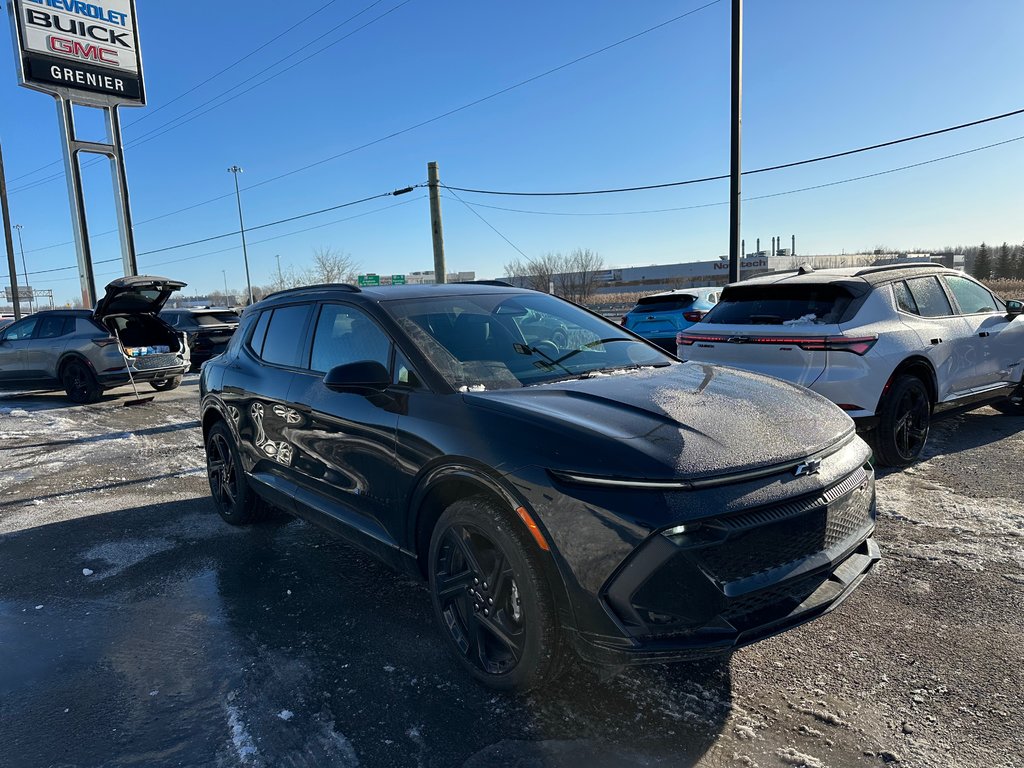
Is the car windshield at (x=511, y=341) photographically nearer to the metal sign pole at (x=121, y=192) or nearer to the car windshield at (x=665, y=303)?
the car windshield at (x=665, y=303)

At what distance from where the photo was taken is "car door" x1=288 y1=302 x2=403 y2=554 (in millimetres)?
3080

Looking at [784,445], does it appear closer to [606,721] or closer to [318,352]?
[606,721]

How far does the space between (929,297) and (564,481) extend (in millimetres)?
5348

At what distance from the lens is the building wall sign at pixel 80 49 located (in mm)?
17266

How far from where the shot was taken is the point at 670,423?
96.8 inches

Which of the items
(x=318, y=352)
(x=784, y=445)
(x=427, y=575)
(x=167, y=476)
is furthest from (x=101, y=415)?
(x=784, y=445)

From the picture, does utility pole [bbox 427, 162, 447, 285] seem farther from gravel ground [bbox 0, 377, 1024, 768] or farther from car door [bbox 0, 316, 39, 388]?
gravel ground [bbox 0, 377, 1024, 768]

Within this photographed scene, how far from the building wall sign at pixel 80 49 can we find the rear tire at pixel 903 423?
2185 cm

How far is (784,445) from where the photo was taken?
7.97 ft

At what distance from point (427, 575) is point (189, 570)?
2.08 meters

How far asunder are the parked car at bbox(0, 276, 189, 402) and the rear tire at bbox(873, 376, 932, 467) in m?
10.5

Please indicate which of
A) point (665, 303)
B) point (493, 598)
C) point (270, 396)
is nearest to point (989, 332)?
point (665, 303)

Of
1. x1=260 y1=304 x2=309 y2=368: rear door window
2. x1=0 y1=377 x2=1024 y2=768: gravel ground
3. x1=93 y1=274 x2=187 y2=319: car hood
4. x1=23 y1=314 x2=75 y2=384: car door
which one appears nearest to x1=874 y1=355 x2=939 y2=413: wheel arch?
x1=0 y1=377 x2=1024 y2=768: gravel ground

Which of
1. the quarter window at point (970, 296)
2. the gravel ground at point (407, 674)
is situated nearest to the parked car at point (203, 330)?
the gravel ground at point (407, 674)
